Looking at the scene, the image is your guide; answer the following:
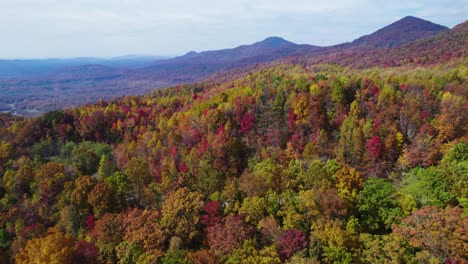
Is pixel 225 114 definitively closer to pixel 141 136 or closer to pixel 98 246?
pixel 141 136

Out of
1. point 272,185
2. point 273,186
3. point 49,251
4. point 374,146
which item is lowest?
point 49,251

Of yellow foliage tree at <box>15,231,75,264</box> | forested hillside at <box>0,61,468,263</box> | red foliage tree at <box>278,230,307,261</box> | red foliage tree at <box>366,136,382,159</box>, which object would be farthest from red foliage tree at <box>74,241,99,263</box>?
red foliage tree at <box>366,136,382,159</box>

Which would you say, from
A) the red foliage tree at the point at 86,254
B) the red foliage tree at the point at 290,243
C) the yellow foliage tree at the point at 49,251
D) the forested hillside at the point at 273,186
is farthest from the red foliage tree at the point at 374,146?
the yellow foliage tree at the point at 49,251

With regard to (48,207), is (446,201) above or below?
above

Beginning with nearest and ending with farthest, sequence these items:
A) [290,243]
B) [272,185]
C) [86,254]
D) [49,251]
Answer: [290,243] < [49,251] < [86,254] < [272,185]

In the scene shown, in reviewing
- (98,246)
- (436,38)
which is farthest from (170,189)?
(436,38)

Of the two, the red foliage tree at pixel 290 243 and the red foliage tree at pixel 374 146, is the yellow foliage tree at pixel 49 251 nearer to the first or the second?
the red foliage tree at pixel 290 243

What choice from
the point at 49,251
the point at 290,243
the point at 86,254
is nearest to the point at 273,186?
the point at 290,243

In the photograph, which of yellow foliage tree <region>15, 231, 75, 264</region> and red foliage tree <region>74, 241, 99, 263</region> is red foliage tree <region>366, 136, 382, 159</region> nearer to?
red foliage tree <region>74, 241, 99, 263</region>

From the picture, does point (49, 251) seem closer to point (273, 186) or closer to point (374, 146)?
point (273, 186)
